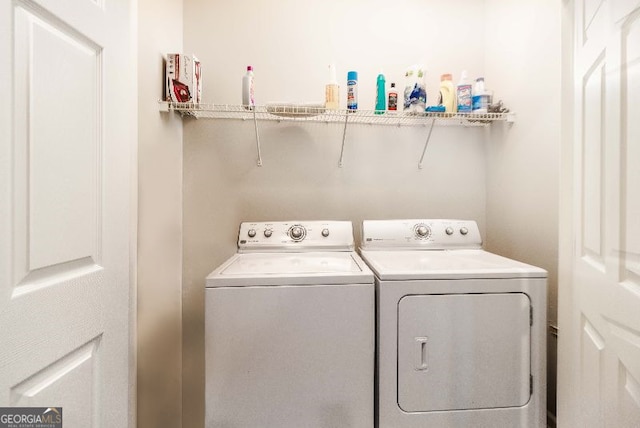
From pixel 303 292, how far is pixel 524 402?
40.1 inches

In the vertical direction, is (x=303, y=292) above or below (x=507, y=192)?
below

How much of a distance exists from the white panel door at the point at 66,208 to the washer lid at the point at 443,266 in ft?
3.31

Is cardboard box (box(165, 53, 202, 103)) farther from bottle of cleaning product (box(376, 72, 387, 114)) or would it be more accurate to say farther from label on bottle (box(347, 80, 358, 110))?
bottle of cleaning product (box(376, 72, 387, 114))

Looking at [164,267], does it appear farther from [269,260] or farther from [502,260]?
[502,260]

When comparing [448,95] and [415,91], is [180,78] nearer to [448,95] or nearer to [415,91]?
[415,91]

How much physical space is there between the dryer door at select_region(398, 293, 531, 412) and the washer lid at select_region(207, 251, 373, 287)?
0.83 ft

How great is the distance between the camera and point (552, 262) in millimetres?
1465

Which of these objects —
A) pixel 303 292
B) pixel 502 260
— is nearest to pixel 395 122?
pixel 502 260

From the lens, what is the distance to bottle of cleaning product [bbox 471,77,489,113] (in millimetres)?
1718

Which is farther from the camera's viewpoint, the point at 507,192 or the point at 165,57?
the point at 507,192

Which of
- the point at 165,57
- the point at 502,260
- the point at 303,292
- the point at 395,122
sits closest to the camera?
the point at 303,292

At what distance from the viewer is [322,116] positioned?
1854 mm
